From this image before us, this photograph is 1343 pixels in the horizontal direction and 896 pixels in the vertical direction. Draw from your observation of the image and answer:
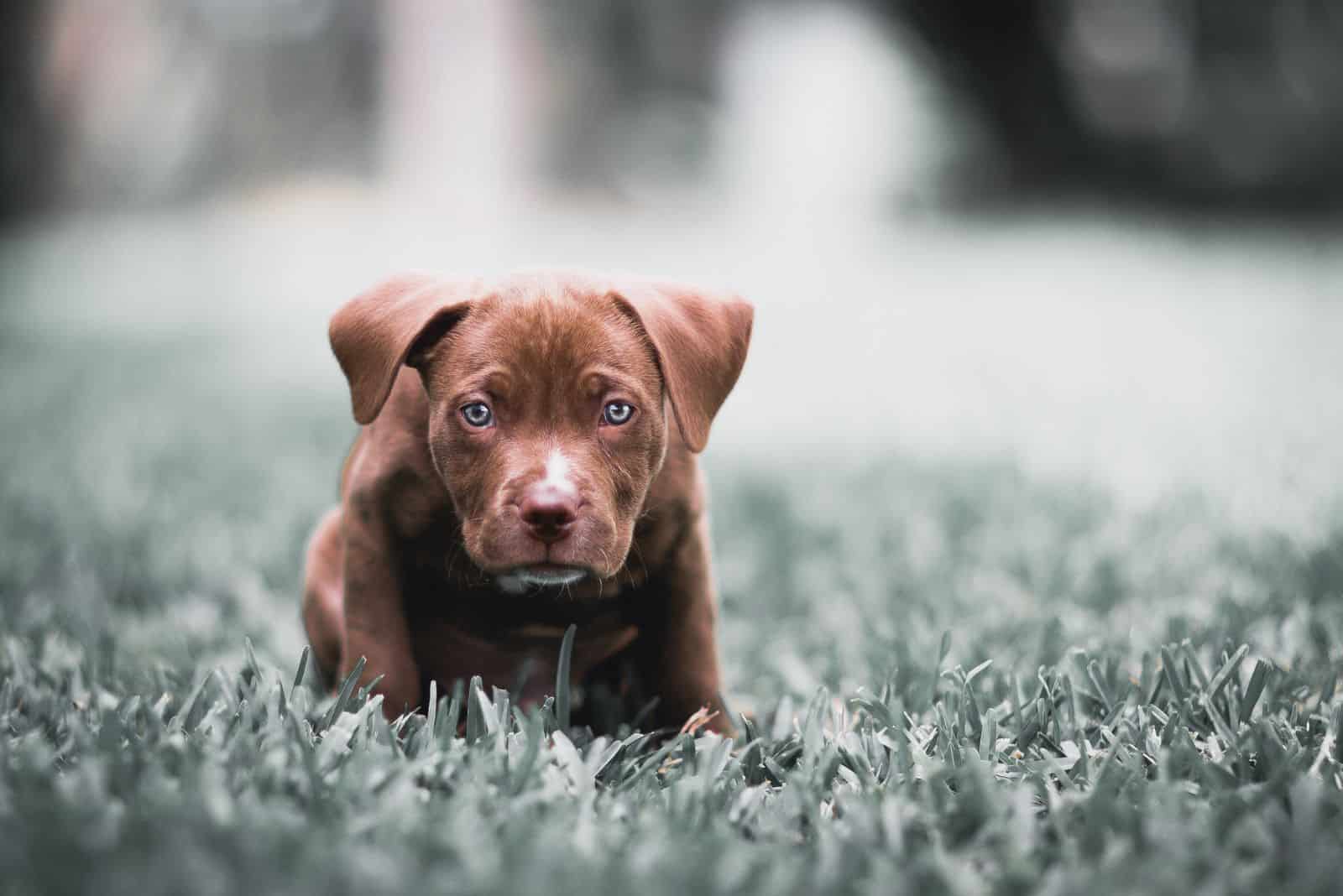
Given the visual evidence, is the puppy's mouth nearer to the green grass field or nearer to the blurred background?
the green grass field

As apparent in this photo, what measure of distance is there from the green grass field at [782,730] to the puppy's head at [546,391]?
420 millimetres

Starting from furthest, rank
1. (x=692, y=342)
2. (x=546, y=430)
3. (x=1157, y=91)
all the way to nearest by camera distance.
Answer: (x=1157, y=91) → (x=692, y=342) → (x=546, y=430)

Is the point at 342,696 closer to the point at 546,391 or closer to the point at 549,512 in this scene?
the point at 549,512

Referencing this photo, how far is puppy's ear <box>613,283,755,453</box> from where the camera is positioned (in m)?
2.61

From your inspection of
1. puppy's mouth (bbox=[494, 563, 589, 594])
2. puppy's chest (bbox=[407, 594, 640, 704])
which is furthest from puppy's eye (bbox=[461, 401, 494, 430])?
puppy's chest (bbox=[407, 594, 640, 704])

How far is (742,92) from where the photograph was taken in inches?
718

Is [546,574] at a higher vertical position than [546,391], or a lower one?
lower

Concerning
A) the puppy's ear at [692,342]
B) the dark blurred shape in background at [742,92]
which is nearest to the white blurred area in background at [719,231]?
the dark blurred shape in background at [742,92]

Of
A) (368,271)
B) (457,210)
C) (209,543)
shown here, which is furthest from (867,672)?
(457,210)

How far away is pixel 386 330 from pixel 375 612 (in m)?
0.64

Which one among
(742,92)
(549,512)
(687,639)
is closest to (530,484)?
(549,512)

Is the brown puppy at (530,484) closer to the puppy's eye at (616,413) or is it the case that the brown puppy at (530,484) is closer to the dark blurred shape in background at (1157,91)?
the puppy's eye at (616,413)

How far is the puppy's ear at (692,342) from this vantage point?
261 centimetres

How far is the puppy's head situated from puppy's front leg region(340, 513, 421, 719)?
0.88ft
